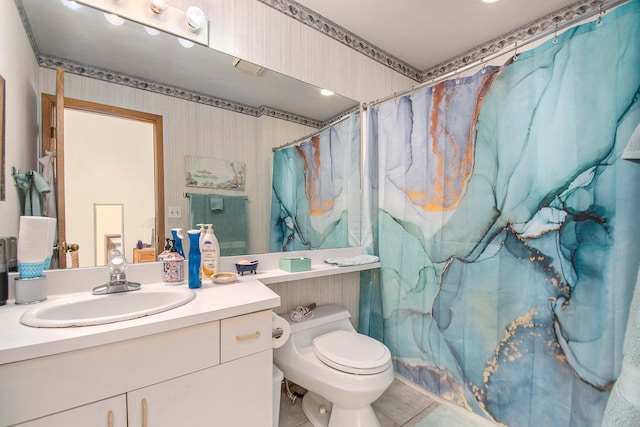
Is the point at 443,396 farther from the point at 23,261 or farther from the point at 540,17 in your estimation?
the point at 540,17

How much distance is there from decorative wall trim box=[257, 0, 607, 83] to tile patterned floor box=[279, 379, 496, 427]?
191 centimetres

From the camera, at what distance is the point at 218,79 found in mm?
1427

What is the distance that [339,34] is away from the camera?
73.7 inches

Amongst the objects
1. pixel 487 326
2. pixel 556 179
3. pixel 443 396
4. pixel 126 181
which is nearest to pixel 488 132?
pixel 556 179

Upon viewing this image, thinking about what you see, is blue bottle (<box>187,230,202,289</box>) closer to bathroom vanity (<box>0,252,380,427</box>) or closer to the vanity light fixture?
bathroom vanity (<box>0,252,380,427</box>)

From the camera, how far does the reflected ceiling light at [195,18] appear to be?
50.1 inches

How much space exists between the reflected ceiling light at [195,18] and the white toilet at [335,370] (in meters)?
1.61

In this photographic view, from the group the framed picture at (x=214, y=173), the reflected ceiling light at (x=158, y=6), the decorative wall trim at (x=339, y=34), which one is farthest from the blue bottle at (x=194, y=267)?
the decorative wall trim at (x=339, y=34)

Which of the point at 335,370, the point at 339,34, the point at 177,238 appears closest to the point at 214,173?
the point at 177,238

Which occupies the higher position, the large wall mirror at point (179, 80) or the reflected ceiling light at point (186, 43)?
the reflected ceiling light at point (186, 43)

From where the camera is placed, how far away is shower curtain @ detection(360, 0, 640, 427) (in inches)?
41.3

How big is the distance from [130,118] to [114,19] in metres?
0.42

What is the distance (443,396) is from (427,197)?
1180 millimetres

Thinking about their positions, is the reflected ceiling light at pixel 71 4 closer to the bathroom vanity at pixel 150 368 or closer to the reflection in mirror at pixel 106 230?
the reflection in mirror at pixel 106 230
